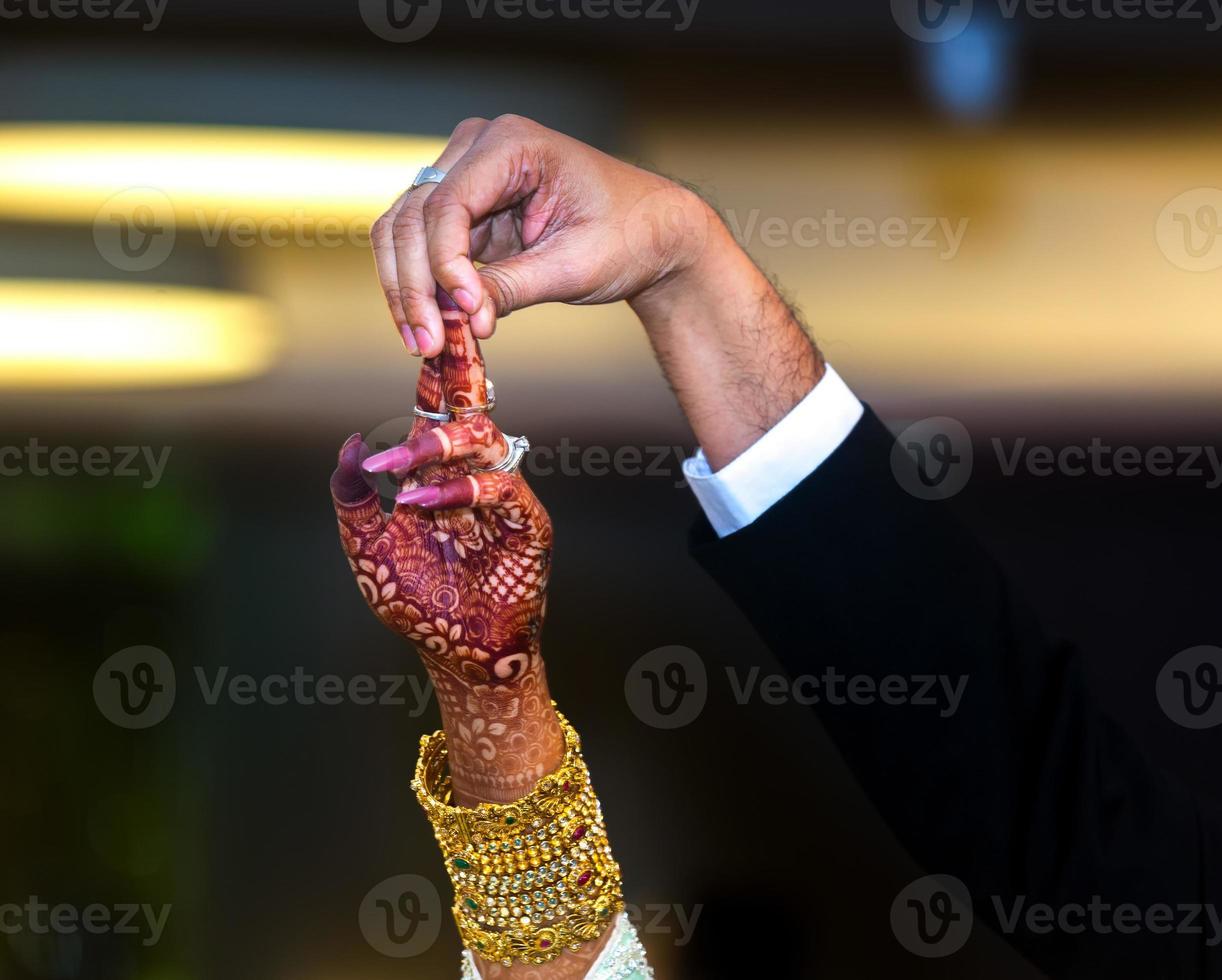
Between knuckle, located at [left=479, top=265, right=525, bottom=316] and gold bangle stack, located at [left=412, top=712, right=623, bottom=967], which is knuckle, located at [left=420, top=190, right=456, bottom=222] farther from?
gold bangle stack, located at [left=412, top=712, right=623, bottom=967]

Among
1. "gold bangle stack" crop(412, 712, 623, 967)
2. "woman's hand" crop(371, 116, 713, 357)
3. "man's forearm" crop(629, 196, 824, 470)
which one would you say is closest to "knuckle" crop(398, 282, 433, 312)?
"woman's hand" crop(371, 116, 713, 357)

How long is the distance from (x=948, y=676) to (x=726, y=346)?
334mm

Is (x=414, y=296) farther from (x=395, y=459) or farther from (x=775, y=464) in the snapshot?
(x=775, y=464)

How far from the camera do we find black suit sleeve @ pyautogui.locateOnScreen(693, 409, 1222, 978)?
96 centimetres

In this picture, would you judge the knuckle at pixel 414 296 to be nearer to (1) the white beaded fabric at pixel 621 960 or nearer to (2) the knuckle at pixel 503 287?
(2) the knuckle at pixel 503 287

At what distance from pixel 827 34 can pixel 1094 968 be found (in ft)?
5.87

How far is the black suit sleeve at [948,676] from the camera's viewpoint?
96cm

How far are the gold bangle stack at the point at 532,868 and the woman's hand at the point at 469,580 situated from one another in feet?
0.10

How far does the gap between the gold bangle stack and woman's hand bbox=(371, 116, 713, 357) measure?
13.8 inches

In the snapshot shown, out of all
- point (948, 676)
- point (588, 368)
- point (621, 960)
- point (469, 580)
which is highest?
point (588, 368)

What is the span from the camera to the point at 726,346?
105cm

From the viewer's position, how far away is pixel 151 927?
2.48 m

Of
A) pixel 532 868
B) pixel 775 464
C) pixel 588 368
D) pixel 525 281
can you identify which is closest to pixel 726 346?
pixel 775 464

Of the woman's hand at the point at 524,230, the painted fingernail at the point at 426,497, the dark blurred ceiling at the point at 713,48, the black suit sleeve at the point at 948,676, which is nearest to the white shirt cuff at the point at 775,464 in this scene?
the black suit sleeve at the point at 948,676
